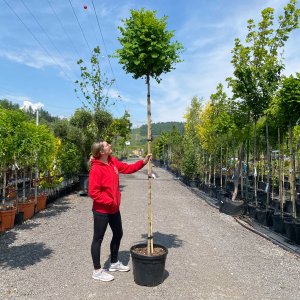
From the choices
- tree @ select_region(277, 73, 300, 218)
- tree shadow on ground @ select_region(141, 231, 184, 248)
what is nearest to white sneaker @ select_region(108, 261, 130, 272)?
tree shadow on ground @ select_region(141, 231, 184, 248)

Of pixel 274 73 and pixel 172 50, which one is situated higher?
pixel 274 73

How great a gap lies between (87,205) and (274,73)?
6361 mm

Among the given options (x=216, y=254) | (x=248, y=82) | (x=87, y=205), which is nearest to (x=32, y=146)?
(x=87, y=205)

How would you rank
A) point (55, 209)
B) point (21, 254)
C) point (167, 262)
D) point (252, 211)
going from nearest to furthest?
1. point (167, 262)
2. point (21, 254)
3. point (252, 211)
4. point (55, 209)

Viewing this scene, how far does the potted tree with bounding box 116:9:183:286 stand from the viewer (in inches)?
150

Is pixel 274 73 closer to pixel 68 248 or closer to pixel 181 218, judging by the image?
pixel 181 218

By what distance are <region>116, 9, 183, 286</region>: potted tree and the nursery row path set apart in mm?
225

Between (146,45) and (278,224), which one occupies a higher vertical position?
(146,45)

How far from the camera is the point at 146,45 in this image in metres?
4.04

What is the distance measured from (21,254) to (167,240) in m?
2.43

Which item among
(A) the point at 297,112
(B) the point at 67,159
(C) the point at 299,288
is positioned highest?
(A) the point at 297,112

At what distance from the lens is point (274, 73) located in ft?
26.9

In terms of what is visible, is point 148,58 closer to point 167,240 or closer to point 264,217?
point 167,240

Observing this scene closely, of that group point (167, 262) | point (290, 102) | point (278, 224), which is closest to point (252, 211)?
point (278, 224)
